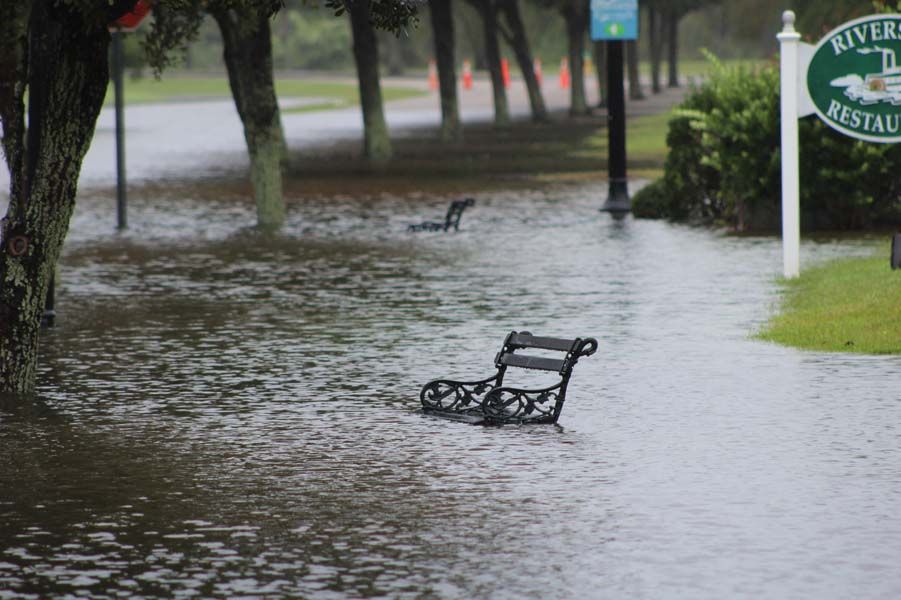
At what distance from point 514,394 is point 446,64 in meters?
36.9

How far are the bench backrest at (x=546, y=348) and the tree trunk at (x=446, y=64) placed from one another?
35255 mm

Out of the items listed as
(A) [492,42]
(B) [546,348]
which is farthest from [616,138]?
(A) [492,42]

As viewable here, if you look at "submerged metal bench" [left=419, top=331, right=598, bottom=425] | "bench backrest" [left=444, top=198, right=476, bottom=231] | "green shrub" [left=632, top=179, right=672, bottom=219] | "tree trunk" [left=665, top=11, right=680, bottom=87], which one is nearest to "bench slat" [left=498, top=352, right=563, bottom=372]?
"submerged metal bench" [left=419, top=331, right=598, bottom=425]

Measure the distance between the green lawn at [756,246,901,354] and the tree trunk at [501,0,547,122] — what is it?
134 ft

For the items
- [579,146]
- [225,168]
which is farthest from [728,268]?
[579,146]

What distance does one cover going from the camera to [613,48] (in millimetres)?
29672

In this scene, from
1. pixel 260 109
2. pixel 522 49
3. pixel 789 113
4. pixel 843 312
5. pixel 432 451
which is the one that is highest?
pixel 789 113

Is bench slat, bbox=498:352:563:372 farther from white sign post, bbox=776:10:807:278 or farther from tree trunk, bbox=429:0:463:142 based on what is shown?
tree trunk, bbox=429:0:463:142

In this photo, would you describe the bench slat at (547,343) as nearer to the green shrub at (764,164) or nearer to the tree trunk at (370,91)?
the green shrub at (764,164)

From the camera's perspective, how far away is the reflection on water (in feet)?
27.1

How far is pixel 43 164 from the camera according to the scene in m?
12.7

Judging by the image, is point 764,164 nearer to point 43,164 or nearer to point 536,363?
point 536,363

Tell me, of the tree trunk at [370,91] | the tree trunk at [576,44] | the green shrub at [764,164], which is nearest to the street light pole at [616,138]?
the green shrub at [764,164]

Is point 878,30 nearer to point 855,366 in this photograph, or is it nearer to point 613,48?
point 855,366
